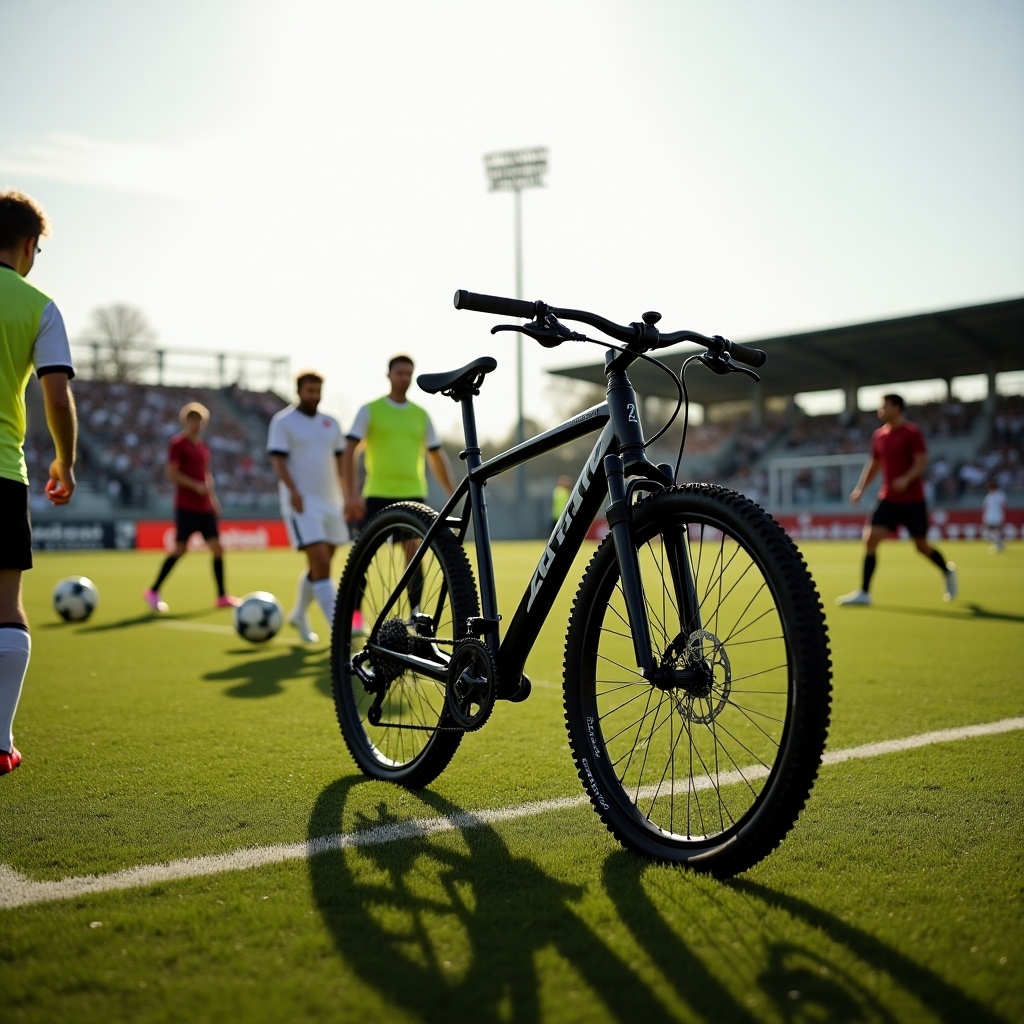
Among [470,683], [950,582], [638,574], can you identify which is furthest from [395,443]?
[950,582]

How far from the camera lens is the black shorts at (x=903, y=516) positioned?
35.4 ft

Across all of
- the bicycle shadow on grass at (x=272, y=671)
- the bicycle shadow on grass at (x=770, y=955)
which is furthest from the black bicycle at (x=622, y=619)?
the bicycle shadow on grass at (x=272, y=671)

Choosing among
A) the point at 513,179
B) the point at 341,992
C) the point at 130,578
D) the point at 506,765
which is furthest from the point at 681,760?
the point at 513,179

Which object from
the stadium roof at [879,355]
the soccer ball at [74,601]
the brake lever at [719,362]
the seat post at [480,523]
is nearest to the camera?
the brake lever at [719,362]

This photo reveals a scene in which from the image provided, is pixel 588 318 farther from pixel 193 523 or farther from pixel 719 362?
pixel 193 523

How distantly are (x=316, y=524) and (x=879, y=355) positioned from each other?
38.1 m

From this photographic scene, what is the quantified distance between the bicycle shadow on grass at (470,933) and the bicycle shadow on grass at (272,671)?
2.95 m

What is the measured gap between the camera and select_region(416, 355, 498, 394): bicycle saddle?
346cm

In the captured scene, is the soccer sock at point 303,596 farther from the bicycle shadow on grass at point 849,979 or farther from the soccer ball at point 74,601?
the bicycle shadow on grass at point 849,979

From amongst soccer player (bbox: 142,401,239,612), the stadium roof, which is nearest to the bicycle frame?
soccer player (bbox: 142,401,239,612)

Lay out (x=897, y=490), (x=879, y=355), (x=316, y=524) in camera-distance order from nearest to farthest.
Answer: (x=316, y=524)
(x=897, y=490)
(x=879, y=355)

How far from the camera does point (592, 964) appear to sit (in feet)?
6.89

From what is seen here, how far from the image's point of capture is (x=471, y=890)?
101 inches

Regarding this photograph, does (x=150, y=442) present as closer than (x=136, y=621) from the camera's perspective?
No
